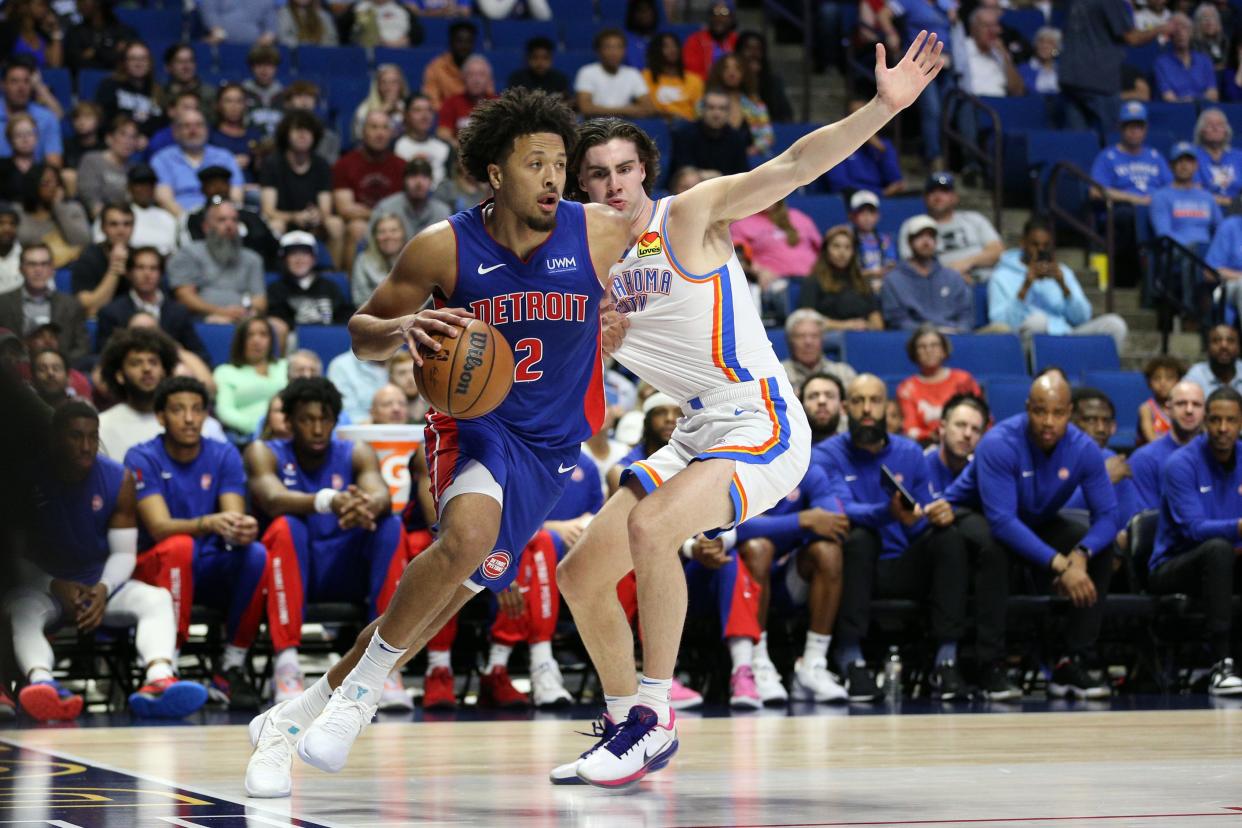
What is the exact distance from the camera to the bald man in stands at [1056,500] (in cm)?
771

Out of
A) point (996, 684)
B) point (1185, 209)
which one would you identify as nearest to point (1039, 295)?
point (1185, 209)

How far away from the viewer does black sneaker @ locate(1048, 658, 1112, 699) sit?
7.74 meters

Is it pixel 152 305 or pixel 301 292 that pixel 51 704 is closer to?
pixel 152 305

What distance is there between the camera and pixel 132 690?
738 centimetres

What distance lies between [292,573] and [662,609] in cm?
297

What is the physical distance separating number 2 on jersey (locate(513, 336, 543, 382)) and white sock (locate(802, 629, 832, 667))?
11.7 ft

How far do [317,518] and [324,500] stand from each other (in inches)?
8.1

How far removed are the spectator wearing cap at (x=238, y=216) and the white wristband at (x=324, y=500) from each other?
3.56 metres

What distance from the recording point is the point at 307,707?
14.0 feet

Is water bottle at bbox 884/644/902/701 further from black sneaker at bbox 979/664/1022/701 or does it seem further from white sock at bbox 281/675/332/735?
white sock at bbox 281/675/332/735

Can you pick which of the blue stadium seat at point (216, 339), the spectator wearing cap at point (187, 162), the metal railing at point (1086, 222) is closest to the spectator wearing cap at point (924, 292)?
the metal railing at point (1086, 222)

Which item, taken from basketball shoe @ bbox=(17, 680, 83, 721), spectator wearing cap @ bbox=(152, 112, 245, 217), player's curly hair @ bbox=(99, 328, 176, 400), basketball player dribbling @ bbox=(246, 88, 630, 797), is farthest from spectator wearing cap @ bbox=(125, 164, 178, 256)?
basketball player dribbling @ bbox=(246, 88, 630, 797)

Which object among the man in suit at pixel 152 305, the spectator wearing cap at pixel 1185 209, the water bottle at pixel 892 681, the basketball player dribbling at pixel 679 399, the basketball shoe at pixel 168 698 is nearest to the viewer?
the basketball player dribbling at pixel 679 399

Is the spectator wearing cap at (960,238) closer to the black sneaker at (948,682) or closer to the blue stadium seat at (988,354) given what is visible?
the blue stadium seat at (988,354)
